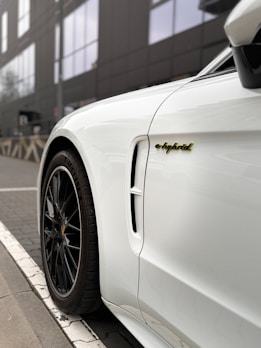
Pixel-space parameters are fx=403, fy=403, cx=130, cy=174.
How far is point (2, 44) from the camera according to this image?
37.3 meters

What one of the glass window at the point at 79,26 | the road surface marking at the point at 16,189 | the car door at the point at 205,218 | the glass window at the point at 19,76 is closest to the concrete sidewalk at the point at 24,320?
the car door at the point at 205,218

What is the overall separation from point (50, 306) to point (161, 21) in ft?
52.2

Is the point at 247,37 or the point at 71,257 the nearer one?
the point at 247,37

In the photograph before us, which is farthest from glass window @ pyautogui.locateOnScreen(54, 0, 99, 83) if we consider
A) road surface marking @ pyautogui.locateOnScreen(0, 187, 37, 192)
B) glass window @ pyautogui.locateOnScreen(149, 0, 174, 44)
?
road surface marking @ pyautogui.locateOnScreen(0, 187, 37, 192)

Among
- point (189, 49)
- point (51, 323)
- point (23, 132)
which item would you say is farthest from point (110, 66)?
point (51, 323)

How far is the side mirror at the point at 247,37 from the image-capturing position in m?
1.08

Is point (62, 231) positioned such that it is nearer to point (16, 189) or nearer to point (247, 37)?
point (247, 37)

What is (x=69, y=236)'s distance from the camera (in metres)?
2.40

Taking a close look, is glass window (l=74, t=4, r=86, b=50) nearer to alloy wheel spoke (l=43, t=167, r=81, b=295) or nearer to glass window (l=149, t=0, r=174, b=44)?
glass window (l=149, t=0, r=174, b=44)

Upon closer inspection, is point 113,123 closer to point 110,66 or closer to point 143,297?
point 143,297

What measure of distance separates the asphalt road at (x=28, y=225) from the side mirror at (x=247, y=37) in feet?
5.41

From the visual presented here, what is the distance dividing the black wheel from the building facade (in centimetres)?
1215

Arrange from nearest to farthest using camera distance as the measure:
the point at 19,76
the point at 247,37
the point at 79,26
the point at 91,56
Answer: the point at 247,37, the point at 91,56, the point at 79,26, the point at 19,76

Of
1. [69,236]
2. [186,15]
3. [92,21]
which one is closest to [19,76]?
[92,21]
